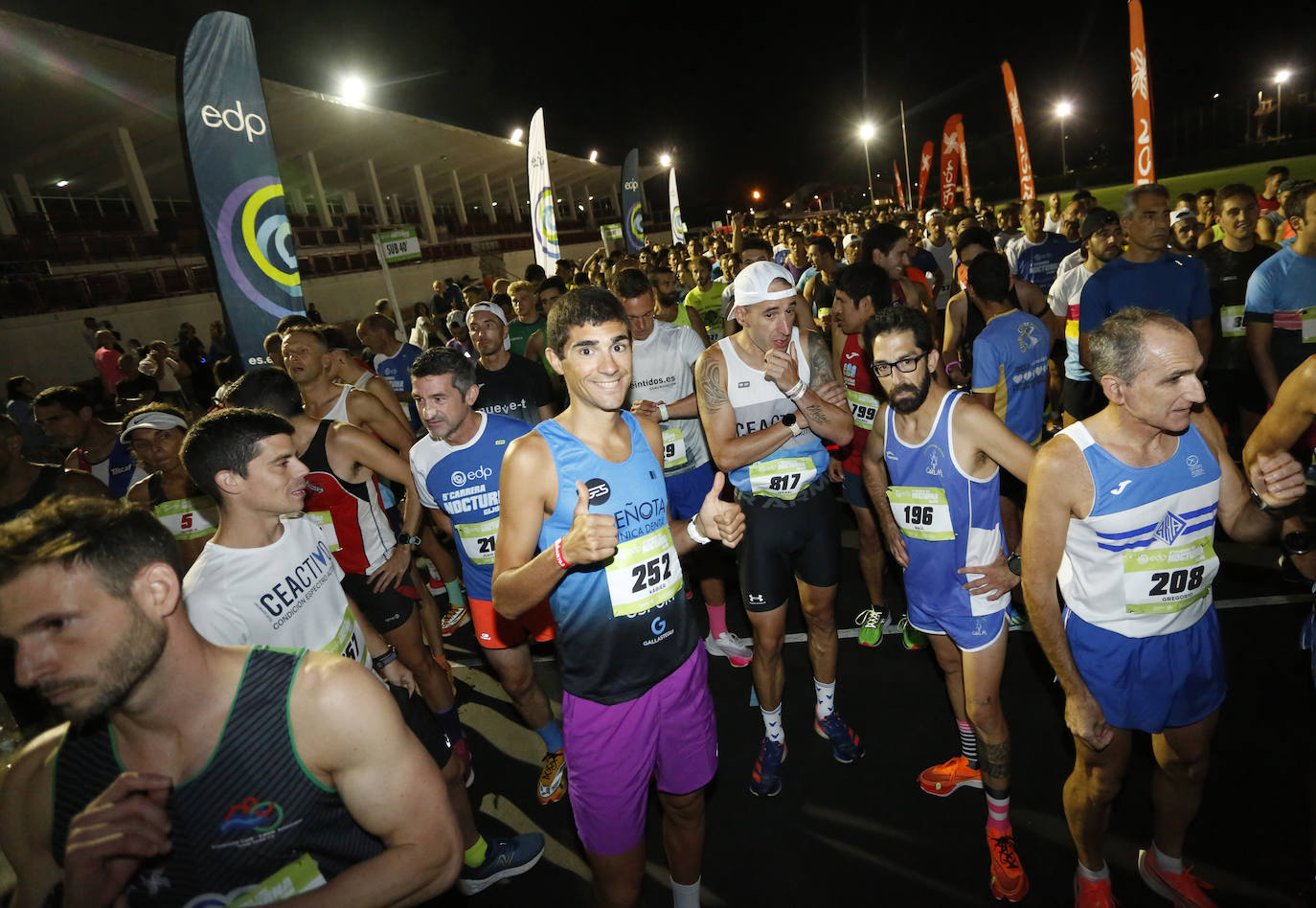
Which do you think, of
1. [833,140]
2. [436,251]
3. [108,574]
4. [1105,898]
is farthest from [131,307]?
[833,140]

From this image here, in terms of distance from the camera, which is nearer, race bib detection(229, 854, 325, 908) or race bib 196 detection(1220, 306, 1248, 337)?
race bib detection(229, 854, 325, 908)

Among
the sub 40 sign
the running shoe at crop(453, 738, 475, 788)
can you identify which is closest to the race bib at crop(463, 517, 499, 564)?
the running shoe at crop(453, 738, 475, 788)

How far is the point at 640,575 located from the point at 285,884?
4.63ft

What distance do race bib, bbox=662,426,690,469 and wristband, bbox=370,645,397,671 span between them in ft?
8.02

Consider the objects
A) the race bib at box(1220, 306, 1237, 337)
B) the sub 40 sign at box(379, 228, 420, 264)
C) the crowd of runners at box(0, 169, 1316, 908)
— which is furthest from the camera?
the sub 40 sign at box(379, 228, 420, 264)

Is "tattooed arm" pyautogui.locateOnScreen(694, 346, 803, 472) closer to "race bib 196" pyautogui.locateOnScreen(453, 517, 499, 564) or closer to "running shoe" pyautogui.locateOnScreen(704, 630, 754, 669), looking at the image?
"race bib 196" pyautogui.locateOnScreen(453, 517, 499, 564)

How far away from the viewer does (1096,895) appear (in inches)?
106

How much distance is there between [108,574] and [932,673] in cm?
448

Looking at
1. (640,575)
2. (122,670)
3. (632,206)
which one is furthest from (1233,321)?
(632,206)

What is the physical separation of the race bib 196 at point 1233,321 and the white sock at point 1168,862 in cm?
516

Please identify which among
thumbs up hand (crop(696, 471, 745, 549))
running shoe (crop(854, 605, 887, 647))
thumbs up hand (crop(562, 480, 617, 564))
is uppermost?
thumbs up hand (crop(562, 480, 617, 564))

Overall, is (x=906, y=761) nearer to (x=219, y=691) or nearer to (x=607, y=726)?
(x=607, y=726)

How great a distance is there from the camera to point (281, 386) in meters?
3.88

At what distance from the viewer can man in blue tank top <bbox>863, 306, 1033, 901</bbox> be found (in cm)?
296
